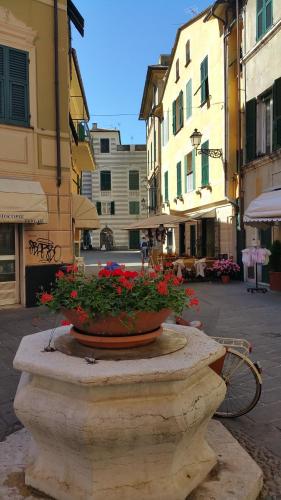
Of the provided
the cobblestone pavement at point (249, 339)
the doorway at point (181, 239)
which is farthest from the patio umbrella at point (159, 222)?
the doorway at point (181, 239)

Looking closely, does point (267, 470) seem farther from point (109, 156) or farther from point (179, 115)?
point (109, 156)

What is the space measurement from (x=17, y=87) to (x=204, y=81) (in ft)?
30.1

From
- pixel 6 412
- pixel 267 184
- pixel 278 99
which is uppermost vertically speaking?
pixel 278 99

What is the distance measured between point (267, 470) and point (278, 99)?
10369mm

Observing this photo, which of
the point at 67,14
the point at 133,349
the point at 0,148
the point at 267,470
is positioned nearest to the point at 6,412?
the point at 133,349

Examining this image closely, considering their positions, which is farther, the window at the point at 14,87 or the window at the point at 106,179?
the window at the point at 106,179

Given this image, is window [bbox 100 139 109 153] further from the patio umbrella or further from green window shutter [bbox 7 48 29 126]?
green window shutter [bbox 7 48 29 126]

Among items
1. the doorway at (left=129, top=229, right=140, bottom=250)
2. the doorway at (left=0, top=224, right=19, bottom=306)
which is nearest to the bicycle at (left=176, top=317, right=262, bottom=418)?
the doorway at (left=0, top=224, right=19, bottom=306)

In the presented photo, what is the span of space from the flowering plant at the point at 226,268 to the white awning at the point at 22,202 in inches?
281

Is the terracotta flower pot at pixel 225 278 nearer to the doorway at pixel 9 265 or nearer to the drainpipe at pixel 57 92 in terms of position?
the drainpipe at pixel 57 92

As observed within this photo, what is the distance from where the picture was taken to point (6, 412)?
3.93m

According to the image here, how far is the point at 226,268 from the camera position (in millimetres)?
14367

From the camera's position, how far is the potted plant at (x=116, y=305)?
237 centimetres

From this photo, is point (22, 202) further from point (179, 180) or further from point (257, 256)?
point (179, 180)
